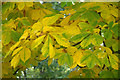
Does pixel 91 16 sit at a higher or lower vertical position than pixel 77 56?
higher

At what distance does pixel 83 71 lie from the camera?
1500 mm

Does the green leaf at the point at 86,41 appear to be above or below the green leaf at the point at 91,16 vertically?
below

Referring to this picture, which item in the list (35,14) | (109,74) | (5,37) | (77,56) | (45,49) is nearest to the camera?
(45,49)

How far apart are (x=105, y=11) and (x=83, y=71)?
0.76 m

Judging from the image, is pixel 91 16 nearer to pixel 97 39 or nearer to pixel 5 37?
pixel 97 39

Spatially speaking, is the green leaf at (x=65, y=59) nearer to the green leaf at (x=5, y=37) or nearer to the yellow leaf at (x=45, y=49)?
the yellow leaf at (x=45, y=49)

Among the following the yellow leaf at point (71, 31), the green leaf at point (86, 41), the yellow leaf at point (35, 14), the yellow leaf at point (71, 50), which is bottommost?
the yellow leaf at point (71, 50)

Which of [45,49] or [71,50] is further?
[71,50]

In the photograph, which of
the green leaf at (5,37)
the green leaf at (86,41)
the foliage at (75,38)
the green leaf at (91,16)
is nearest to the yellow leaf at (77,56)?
the foliage at (75,38)

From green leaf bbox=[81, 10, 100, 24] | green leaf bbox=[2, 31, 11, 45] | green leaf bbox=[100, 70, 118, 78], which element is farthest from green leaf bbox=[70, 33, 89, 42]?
green leaf bbox=[2, 31, 11, 45]

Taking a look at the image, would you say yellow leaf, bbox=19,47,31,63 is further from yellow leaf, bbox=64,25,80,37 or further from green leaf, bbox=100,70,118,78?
green leaf, bbox=100,70,118,78

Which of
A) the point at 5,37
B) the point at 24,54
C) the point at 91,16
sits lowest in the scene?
the point at 24,54

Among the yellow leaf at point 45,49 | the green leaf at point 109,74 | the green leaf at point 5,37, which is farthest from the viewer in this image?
the green leaf at point 5,37

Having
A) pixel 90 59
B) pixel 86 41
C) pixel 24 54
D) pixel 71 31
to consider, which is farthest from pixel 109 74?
pixel 24 54
